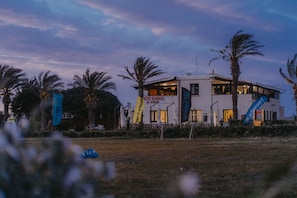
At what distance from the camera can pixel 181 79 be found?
61.6 m

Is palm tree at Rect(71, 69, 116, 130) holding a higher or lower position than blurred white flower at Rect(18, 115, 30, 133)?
higher

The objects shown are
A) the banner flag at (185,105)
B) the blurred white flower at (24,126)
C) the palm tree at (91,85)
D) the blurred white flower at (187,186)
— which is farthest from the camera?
the palm tree at (91,85)

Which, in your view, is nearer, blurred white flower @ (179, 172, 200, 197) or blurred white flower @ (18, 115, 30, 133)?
blurred white flower @ (179, 172, 200, 197)

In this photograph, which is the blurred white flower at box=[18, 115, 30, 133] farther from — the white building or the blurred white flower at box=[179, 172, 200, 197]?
the white building

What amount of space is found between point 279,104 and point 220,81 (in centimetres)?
1593

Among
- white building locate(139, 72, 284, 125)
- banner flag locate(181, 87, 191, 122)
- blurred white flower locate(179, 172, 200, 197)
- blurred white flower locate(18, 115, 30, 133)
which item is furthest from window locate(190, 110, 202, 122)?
blurred white flower locate(179, 172, 200, 197)

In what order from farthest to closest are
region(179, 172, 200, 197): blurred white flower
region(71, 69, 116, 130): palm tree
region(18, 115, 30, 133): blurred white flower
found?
region(71, 69, 116, 130): palm tree < region(18, 115, 30, 133): blurred white flower < region(179, 172, 200, 197): blurred white flower

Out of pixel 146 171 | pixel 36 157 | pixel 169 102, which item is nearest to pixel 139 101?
pixel 169 102

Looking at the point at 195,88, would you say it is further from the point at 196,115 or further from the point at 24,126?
the point at 24,126

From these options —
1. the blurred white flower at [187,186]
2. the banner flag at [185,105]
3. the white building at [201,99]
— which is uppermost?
the white building at [201,99]

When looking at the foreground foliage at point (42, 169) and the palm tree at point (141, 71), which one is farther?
the palm tree at point (141, 71)

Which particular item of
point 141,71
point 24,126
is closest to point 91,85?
point 141,71

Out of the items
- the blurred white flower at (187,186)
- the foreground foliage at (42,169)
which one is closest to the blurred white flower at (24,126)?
the foreground foliage at (42,169)

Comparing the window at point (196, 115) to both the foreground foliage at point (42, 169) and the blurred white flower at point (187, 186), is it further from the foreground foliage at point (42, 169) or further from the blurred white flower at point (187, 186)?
the blurred white flower at point (187, 186)
